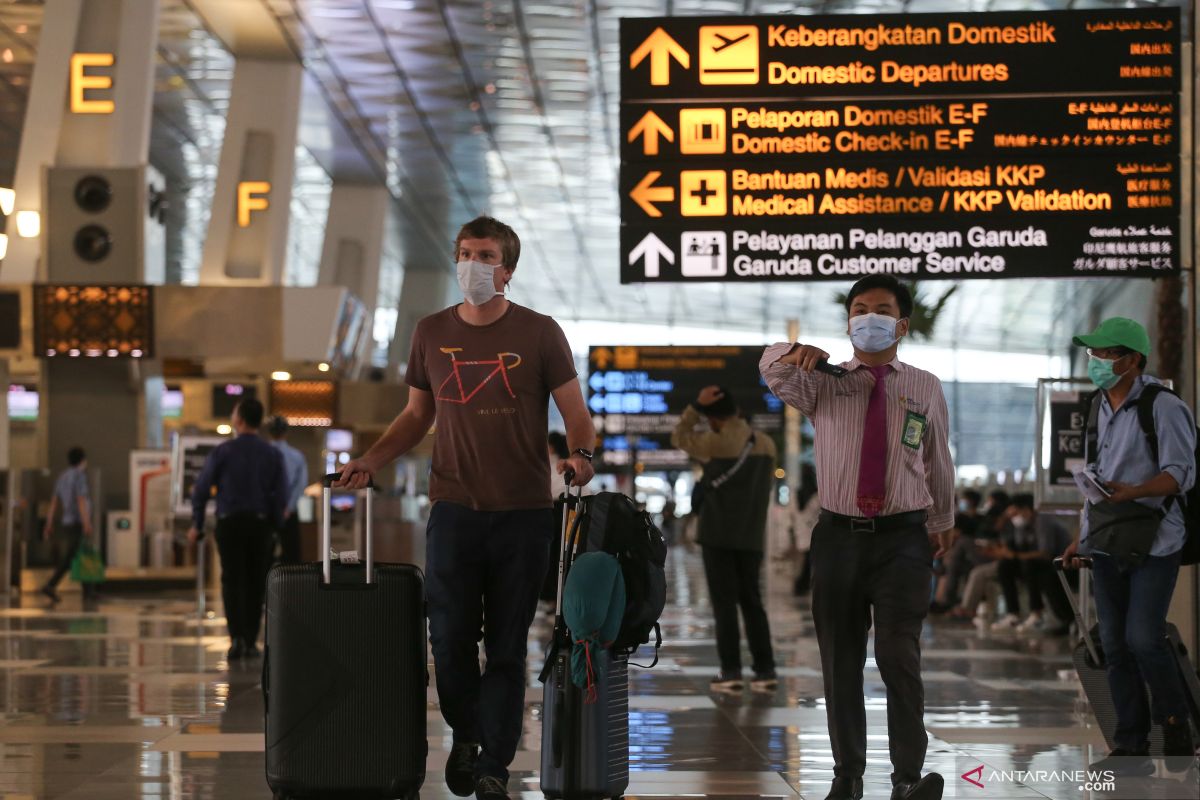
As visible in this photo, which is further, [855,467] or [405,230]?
[405,230]


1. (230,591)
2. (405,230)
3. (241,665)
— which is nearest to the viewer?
(241,665)

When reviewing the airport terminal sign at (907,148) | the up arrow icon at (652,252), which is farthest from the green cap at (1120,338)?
the up arrow icon at (652,252)

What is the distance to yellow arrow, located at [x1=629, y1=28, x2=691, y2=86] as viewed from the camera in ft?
32.0

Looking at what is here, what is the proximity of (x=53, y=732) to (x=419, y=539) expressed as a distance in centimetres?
1497

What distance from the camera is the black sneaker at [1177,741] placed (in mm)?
6582

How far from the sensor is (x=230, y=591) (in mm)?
12008

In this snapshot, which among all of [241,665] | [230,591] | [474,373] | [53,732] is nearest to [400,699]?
[474,373]

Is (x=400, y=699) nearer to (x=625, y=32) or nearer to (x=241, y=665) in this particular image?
(x=625, y=32)

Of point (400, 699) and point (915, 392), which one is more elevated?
point (915, 392)

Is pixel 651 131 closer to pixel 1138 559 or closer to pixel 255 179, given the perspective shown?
pixel 1138 559

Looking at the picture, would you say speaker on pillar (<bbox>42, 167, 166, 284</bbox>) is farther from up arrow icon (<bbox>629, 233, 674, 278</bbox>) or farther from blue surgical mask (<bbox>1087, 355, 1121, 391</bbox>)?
blue surgical mask (<bbox>1087, 355, 1121, 391</bbox>)

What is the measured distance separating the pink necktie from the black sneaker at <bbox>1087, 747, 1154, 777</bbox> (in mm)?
1771

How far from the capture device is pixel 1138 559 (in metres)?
6.52

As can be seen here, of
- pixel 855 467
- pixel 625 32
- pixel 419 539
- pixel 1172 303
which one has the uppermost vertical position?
pixel 625 32
